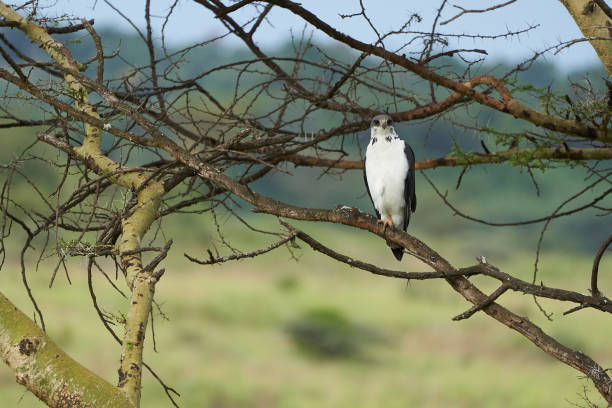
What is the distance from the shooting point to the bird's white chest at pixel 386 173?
376cm

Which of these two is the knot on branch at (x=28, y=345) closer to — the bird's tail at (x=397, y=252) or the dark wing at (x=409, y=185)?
the bird's tail at (x=397, y=252)

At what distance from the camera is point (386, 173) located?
3.81 m

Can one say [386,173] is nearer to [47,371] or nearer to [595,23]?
[595,23]

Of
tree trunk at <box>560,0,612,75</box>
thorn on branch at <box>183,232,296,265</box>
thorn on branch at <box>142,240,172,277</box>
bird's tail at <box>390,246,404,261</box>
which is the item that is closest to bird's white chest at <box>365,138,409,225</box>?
bird's tail at <box>390,246,404,261</box>

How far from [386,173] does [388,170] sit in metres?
0.02

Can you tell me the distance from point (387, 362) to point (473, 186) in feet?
55.9

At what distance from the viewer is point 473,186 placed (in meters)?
39.0

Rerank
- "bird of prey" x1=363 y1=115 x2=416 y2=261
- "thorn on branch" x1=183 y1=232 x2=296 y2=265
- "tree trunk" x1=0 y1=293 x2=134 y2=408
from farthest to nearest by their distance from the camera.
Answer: "bird of prey" x1=363 y1=115 x2=416 y2=261, "thorn on branch" x1=183 y1=232 x2=296 y2=265, "tree trunk" x1=0 y1=293 x2=134 y2=408

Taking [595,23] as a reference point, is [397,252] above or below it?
below

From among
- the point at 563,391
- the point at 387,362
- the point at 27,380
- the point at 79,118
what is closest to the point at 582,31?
the point at 79,118

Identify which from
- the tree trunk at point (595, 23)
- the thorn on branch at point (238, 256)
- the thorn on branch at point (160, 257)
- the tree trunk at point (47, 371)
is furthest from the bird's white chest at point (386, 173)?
the tree trunk at point (47, 371)

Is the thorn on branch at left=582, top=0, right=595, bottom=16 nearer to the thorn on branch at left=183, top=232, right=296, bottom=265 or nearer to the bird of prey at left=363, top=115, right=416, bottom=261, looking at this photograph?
the bird of prey at left=363, top=115, right=416, bottom=261

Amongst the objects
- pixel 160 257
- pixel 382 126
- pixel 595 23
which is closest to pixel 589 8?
pixel 595 23

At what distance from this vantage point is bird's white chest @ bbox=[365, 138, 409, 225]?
3.76m
